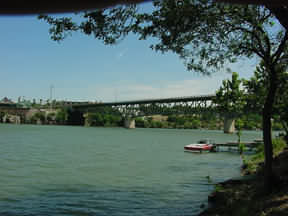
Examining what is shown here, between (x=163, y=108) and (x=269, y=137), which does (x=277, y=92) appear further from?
(x=163, y=108)

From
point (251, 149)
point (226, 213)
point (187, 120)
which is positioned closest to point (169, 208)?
point (226, 213)

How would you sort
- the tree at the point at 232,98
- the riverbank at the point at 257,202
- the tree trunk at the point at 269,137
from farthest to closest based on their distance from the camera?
the tree at the point at 232,98
the tree trunk at the point at 269,137
the riverbank at the point at 257,202

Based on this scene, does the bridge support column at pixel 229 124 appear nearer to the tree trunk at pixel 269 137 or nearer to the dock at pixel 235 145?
the dock at pixel 235 145

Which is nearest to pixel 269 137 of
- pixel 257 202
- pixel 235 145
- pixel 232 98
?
pixel 257 202

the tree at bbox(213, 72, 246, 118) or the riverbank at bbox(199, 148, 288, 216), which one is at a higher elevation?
the tree at bbox(213, 72, 246, 118)

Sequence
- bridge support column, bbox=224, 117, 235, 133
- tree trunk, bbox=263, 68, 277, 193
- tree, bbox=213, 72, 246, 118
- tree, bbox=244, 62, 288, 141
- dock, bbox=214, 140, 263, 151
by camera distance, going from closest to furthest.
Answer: tree trunk, bbox=263, 68, 277, 193 → tree, bbox=244, 62, 288, 141 → tree, bbox=213, 72, 246, 118 → dock, bbox=214, 140, 263, 151 → bridge support column, bbox=224, 117, 235, 133

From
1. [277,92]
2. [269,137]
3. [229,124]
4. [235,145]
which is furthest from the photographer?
[229,124]

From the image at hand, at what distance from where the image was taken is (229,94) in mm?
33000

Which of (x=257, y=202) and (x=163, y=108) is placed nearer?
(x=257, y=202)

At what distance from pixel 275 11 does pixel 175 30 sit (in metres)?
3.02

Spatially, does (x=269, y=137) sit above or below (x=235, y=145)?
above

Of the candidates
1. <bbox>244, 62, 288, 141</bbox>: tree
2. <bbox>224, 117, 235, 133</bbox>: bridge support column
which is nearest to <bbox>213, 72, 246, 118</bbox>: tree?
<bbox>244, 62, 288, 141</bbox>: tree

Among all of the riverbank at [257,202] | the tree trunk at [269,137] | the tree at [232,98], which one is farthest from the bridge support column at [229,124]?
the tree trunk at [269,137]

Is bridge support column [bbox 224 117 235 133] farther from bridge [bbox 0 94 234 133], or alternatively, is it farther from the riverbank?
the riverbank
